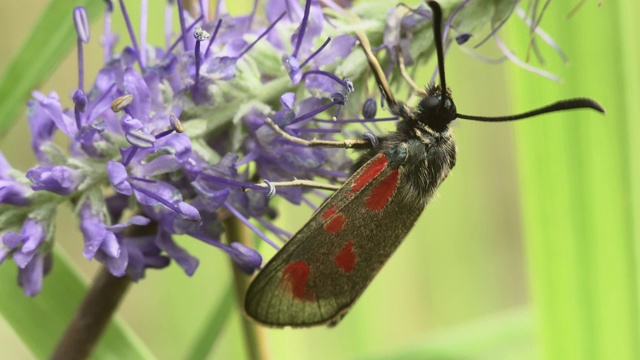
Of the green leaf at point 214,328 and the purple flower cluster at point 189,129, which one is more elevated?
the purple flower cluster at point 189,129

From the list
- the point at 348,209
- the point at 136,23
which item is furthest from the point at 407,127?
the point at 136,23

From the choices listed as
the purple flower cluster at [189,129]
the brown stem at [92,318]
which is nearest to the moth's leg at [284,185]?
the purple flower cluster at [189,129]

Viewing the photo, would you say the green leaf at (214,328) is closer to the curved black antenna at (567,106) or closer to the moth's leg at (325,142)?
the moth's leg at (325,142)

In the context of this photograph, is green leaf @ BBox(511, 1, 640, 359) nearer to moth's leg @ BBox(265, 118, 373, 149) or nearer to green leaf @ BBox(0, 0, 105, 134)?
moth's leg @ BBox(265, 118, 373, 149)

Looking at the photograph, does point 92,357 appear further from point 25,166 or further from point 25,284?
point 25,166

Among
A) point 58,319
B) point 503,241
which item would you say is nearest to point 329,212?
point 58,319

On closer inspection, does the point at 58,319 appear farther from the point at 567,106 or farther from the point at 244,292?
the point at 567,106

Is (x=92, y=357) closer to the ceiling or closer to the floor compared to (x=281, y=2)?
closer to the floor
